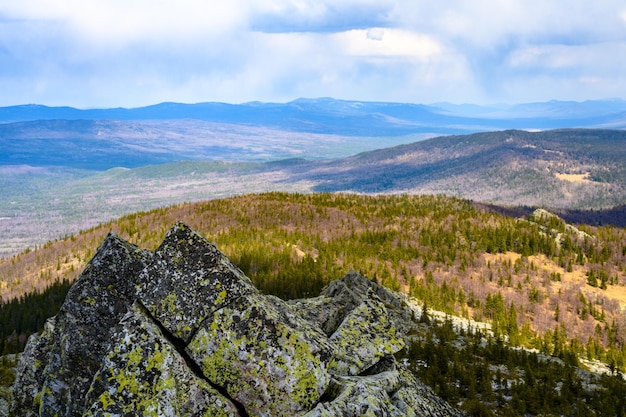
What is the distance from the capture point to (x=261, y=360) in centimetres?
1028

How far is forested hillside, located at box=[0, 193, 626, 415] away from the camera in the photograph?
132 ft

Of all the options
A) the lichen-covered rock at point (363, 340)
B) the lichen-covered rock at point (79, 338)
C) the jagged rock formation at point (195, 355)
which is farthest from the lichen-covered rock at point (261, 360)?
the lichen-covered rock at point (79, 338)

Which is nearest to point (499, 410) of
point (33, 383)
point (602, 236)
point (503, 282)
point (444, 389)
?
point (444, 389)

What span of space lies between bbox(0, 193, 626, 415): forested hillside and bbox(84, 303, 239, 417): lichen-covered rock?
1096cm

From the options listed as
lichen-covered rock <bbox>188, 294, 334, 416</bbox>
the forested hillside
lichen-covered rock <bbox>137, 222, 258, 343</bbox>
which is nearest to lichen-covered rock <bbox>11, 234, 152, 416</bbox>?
lichen-covered rock <bbox>137, 222, 258, 343</bbox>

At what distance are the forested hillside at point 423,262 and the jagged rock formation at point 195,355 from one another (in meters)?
8.41

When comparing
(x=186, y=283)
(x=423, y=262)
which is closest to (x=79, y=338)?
(x=186, y=283)

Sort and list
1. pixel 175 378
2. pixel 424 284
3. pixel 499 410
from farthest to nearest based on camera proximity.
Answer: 1. pixel 424 284
2. pixel 499 410
3. pixel 175 378

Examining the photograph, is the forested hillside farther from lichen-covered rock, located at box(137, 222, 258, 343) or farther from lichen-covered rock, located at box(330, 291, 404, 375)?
lichen-covered rock, located at box(137, 222, 258, 343)

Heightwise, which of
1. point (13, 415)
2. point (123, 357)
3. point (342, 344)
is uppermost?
point (123, 357)

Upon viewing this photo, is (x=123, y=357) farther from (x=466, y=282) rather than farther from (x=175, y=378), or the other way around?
(x=466, y=282)

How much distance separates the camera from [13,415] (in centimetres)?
1309

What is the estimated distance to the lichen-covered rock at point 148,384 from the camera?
9.66 meters

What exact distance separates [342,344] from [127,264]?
6236mm
